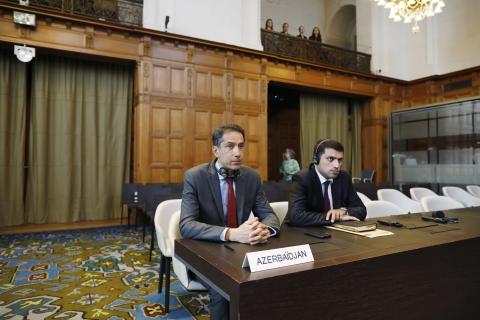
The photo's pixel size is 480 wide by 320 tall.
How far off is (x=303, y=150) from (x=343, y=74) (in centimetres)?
236

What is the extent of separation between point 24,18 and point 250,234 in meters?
5.74

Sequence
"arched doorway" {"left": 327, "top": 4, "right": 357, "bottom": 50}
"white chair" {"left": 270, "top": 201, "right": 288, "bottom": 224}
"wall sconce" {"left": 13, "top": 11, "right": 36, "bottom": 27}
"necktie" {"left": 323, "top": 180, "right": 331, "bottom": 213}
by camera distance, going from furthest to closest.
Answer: "arched doorway" {"left": 327, "top": 4, "right": 357, "bottom": 50}
"wall sconce" {"left": 13, "top": 11, "right": 36, "bottom": 27}
"white chair" {"left": 270, "top": 201, "right": 288, "bottom": 224}
"necktie" {"left": 323, "top": 180, "right": 331, "bottom": 213}

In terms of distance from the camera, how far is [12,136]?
576 cm

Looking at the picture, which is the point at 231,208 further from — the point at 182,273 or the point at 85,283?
the point at 85,283

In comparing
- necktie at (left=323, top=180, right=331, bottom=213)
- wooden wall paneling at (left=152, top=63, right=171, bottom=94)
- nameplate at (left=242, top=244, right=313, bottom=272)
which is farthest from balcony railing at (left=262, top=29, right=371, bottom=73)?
nameplate at (left=242, top=244, right=313, bottom=272)

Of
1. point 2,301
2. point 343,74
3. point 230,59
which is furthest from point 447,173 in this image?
point 2,301

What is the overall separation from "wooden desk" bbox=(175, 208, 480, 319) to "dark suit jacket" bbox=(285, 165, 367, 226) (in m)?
0.24

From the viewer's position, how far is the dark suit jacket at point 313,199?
2051mm

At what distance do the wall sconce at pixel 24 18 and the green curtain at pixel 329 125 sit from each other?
21.5ft

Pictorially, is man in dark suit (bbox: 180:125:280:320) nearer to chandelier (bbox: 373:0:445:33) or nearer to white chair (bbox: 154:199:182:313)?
white chair (bbox: 154:199:182:313)

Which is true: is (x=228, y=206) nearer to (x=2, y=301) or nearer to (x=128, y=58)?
(x=2, y=301)

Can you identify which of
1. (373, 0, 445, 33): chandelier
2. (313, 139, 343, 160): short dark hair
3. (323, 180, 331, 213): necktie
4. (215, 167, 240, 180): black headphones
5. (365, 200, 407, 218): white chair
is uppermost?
(373, 0, 445, 33): chandelier

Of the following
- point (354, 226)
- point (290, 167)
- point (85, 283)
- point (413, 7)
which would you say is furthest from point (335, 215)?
point (413, 7)

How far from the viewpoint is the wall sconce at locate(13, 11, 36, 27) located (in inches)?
199
